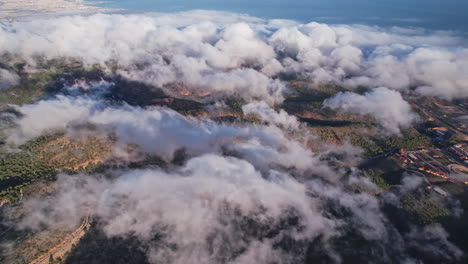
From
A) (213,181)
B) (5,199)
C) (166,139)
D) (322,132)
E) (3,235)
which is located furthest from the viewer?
(322,132)

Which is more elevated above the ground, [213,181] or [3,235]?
[3,235]

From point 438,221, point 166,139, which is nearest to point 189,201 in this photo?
point 166,139

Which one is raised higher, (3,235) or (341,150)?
(3,235)

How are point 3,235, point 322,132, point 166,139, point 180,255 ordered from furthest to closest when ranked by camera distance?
point 322,132 → point 166,139 → point 180,255 → point 3,235

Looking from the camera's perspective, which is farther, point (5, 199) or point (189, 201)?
point (189, 201)

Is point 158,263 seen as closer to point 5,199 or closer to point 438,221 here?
point 5,199

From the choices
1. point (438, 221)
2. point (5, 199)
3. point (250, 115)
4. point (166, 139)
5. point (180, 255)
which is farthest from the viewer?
point (250, 115)

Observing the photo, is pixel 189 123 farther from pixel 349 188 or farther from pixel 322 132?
pixel 349 188

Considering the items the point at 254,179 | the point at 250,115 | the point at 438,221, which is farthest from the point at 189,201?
the point at 250,115

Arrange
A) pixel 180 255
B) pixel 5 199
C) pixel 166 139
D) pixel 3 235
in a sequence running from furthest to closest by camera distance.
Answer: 1. pixel 166 139
2. pixel 5 199
3. pixel 180 255
4. pixel 3 235
